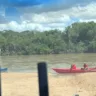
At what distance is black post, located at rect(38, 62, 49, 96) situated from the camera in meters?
1.65

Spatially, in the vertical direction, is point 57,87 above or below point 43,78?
below

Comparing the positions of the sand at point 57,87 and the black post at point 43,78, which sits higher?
the black post at point 43,78

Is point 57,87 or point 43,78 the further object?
point 57,87

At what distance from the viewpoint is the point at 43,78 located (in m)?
1.66

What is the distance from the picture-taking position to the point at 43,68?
1654 millimetres

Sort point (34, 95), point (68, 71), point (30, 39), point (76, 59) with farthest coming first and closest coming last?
1. point (76, 59)
2. point (68, 71)
3. point (30, 39)
4. point (34, 95)

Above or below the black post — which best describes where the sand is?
below

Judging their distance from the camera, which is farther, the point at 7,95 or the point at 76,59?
the point at 76,59

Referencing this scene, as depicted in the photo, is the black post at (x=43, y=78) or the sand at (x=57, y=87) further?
the sand at (x=57, y=87)

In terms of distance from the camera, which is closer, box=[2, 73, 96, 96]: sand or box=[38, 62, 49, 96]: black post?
box=[38, 62, 49, 96]: black post

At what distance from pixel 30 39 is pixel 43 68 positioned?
7.56 m

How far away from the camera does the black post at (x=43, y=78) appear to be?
1.65 m

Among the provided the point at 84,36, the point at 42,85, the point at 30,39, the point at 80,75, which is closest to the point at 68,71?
the point at 80,75

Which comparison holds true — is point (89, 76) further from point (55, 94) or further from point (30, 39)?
point (55, 94)
